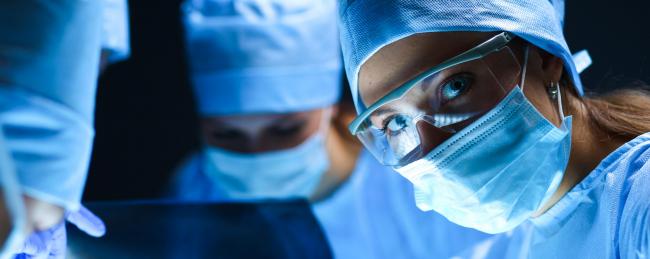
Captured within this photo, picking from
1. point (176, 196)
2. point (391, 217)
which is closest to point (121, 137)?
point (176, 196)

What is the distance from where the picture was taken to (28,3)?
0.71m

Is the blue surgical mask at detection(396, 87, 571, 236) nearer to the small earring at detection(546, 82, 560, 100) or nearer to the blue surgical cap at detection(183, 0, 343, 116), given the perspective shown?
→ the small earring at detection(546, 82, 560, 100)

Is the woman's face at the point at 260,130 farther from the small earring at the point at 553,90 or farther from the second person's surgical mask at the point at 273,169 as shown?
the small earring at the point at 553,90

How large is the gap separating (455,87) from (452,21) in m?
0.11

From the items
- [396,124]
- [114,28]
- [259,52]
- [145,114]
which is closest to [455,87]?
[396,124]

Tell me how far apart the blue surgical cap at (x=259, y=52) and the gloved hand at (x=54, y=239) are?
104cm

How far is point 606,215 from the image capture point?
1.00 meters

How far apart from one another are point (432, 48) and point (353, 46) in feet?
0.46

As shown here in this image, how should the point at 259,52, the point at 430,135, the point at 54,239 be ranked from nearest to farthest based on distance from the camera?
1. the point at 54,239
2. the point at 430,135
3. the point at 259,52

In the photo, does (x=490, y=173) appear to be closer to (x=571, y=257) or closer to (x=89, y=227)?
(x=571, y=257)

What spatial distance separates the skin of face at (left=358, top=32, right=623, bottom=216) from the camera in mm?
1033

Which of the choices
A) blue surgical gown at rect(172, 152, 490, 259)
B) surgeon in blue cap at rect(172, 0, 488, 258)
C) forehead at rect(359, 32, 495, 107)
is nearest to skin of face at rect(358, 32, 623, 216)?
forehead at rect(359, 32, 495, 107)

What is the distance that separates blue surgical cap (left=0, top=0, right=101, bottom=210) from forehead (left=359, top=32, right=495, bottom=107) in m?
0.48

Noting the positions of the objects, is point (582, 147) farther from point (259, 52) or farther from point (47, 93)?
point (259, 52)
